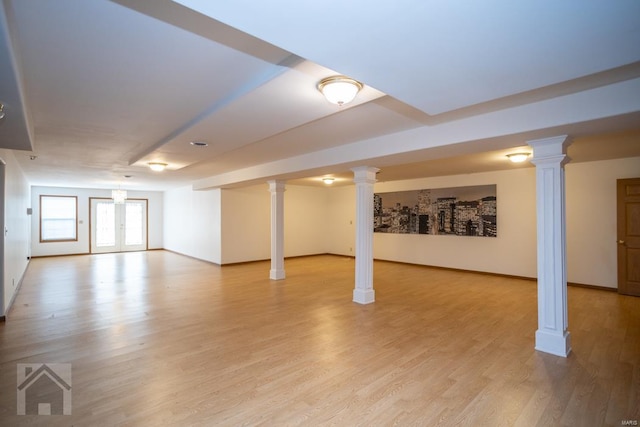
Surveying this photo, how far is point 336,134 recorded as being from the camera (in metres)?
4.12

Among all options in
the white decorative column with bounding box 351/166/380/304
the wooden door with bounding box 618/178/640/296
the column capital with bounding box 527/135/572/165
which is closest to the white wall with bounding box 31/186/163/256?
the white decorative column with bounding box 351/166/380/304

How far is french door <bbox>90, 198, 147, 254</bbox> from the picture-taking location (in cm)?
1166

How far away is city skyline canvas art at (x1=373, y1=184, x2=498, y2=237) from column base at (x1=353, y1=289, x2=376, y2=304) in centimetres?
377

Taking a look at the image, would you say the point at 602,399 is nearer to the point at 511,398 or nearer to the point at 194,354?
the point at 511,398

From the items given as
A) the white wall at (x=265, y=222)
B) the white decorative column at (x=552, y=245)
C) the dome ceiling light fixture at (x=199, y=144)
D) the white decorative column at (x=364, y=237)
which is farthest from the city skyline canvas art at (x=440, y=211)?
the dome ceiling light fixture at (x=199, y=144)

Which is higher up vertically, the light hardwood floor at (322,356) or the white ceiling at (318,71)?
the white ceiling at (318,71)

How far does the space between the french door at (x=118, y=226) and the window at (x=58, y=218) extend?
0.55 meters

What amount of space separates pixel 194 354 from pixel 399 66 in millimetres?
3294

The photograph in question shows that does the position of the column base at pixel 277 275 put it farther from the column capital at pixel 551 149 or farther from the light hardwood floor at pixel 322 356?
the column capital at pixel 551 149

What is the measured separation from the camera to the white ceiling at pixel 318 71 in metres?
1.48

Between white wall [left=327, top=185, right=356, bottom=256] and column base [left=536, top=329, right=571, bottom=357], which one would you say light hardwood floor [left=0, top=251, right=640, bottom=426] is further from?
white wall [left=327, top=185, right=356, bottom=256]

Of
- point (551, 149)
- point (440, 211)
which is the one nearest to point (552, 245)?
point (551, 149)

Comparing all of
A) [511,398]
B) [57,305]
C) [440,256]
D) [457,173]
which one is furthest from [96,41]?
[440,256]

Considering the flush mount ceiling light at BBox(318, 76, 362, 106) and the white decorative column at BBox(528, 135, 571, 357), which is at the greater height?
the flush mount ceiling light at BBox(318, 76, 362, 106)
